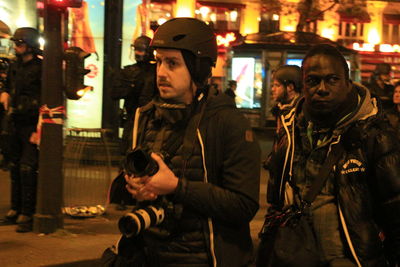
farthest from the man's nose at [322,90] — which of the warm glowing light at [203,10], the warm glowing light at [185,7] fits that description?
the warm glowing light at [203,10]

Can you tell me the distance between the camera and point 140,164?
2443 millimetres

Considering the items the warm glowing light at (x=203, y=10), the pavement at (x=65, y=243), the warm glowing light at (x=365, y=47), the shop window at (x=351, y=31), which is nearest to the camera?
the pavement at (x=65, y=243)

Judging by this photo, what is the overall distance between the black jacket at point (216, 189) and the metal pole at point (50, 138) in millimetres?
4215

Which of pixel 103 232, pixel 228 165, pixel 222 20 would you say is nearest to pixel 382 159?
pixel 228 165

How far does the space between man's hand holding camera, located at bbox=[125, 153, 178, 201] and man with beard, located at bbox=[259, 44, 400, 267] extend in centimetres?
63

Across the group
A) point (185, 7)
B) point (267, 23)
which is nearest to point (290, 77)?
point (185, 7)

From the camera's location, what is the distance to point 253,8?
37031 mm

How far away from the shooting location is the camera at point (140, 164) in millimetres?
2402

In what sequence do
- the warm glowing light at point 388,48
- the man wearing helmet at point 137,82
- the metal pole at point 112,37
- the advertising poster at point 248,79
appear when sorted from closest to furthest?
the man wearing helmet at point 137,82 → the metal pole at point 112,37 → the advertising poster at point 248,79 → the warm glowing light at point 388,48

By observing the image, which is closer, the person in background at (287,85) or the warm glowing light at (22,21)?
the person in background at (287,85)

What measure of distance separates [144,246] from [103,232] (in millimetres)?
4415

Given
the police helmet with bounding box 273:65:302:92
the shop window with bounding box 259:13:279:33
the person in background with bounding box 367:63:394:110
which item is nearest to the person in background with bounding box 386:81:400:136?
the police helmet with bounding box 273:65:302:92

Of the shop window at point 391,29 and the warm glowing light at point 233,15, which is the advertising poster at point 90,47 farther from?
the shop window at point 391,29

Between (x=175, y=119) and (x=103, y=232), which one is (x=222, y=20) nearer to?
(x=103, y=232)
